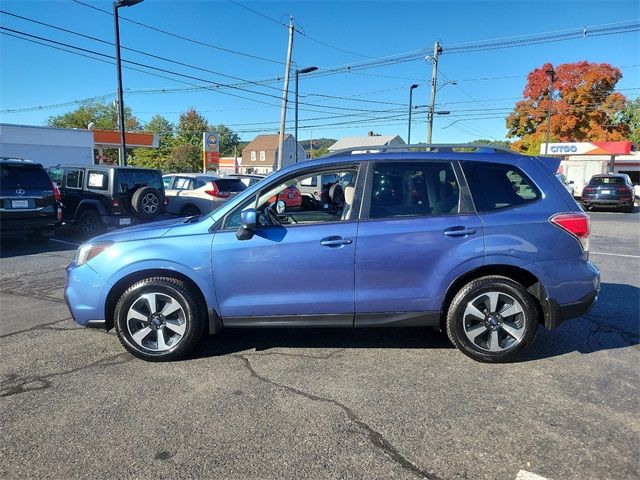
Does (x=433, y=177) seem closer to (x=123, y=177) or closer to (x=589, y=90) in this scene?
(x=123, y=177)

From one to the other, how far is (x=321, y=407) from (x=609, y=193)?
22.0 meters

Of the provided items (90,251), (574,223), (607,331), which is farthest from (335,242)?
(607,331)

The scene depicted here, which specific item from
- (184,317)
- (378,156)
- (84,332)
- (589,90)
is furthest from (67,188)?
(589,90)

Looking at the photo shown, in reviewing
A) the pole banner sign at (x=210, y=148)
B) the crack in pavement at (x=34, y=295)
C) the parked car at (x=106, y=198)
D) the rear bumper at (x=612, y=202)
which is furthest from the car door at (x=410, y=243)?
the pole banner sign at (x=210, y=148)

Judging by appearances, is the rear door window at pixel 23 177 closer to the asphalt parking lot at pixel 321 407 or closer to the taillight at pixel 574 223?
the asphalt parking lot at pixel 321 407

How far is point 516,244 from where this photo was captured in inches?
152

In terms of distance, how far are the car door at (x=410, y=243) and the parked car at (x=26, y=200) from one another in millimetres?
8112

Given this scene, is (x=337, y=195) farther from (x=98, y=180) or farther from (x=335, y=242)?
(x=98, y=180)

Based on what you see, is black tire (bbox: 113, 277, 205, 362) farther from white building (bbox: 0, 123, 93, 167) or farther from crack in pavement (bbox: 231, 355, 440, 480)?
white building (bbox: 0, 123, 93, 167)

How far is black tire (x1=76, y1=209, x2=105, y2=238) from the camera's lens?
427 inches

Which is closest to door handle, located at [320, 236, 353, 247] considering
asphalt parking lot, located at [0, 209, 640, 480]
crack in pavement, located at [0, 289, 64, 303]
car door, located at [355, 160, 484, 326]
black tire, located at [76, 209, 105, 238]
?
car door, located at [355, 160, 484, 326]

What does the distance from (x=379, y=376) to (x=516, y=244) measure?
157cm

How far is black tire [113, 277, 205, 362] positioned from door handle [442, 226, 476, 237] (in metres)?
2.17

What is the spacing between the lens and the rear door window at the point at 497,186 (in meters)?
4.01
